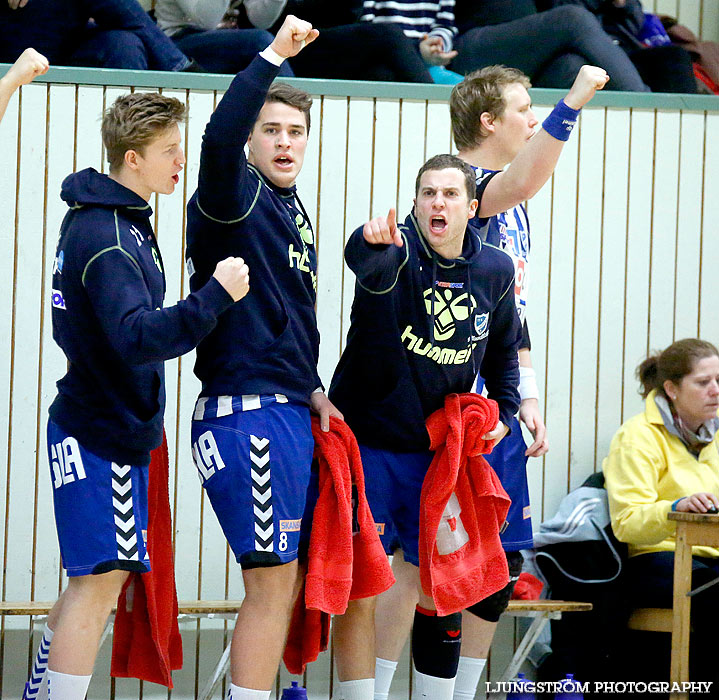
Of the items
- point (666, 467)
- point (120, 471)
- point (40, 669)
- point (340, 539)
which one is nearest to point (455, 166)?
point (340, 539)

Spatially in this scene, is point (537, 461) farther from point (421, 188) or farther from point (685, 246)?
point (421, 188)

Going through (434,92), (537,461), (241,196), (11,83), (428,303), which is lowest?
(537,461)

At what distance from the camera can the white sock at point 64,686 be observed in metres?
2.33

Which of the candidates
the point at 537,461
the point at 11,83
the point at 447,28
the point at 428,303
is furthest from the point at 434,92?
the point at 11,83

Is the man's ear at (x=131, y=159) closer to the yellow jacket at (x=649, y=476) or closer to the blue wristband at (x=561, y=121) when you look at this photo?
the blue wristband at (x=561, y=121)

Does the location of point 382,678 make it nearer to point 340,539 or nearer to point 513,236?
point 340,539

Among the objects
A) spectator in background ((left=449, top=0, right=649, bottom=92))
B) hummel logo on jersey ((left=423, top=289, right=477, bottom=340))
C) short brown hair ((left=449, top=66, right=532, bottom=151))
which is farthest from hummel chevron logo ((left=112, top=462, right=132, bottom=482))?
spectator in background ((left=449, top=0, right=649, bottom=92))

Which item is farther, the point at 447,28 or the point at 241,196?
the point at 447,28

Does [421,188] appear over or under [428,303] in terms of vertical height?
over

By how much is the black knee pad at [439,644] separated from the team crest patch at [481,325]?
72cm

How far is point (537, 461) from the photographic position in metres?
4.24

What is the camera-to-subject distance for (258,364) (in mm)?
2471

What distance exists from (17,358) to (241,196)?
1.74 metres

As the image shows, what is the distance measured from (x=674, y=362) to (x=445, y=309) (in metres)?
1.67
